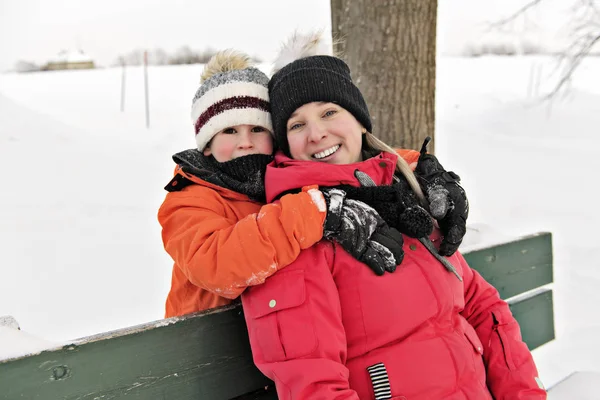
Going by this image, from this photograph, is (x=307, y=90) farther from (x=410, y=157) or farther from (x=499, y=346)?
(x=499, y=346)

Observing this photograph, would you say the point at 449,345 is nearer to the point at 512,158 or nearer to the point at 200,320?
the point at 200,320

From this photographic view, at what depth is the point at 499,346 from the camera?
2299 mm

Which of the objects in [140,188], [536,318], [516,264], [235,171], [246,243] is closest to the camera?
[246,243]

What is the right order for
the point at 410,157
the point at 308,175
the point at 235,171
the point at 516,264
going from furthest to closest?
1. the point at 516,264
2. the point at 410,157
3. the point at 235,171
4. the point at 308,175

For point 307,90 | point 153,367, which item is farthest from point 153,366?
point 307,90

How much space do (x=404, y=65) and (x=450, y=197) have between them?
1590 millimetres

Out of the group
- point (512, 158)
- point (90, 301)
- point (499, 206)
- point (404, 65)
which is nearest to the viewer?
point (404, 65)

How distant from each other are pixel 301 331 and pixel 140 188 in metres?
6.93

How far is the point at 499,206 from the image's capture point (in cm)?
824

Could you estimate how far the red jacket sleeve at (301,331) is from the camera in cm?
169

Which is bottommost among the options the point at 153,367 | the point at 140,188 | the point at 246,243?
the point at 153,367

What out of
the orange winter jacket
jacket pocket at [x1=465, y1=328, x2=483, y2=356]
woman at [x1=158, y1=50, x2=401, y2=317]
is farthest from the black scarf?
jacket pocket at [x1=465, y1=328, x2=483, y2=356]

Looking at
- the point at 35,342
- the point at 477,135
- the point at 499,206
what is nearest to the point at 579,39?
the point at 499,206

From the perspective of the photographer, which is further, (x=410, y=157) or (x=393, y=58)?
(x=393, y=58)
